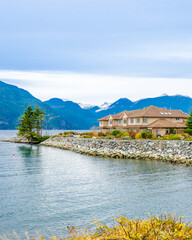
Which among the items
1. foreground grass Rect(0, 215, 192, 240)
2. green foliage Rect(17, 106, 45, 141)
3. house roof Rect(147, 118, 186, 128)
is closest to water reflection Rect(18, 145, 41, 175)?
foreground grass Rect(0, 215, 192, 240)

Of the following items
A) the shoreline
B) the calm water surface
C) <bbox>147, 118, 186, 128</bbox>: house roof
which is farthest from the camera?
<bbox>147, 118, 186, 128</bbox>: house roof

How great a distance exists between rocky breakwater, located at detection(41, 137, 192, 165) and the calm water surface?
32.9ft

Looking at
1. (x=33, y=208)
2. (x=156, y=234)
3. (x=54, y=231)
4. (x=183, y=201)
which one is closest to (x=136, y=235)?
(x=156, y=234)

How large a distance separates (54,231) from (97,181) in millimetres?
11851

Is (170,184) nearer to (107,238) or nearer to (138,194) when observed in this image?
(138,194)

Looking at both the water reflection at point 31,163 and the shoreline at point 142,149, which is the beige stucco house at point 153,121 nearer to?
the shoreline at point 142,149

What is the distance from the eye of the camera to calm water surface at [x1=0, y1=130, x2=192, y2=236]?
14.7 m

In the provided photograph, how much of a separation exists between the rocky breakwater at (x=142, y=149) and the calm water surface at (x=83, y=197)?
32.9 ft

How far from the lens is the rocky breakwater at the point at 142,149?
39409 mm

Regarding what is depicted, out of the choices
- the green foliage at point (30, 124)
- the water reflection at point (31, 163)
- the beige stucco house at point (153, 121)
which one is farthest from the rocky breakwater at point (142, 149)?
the green foliage at point (30, 124)

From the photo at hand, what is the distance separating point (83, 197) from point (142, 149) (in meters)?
27.8

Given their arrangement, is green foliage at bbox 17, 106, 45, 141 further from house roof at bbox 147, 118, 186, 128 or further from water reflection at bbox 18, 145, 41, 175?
house roof at bbox 147, 118, 186, 128

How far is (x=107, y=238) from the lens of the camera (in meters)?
5.85

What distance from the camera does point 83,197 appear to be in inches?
749
